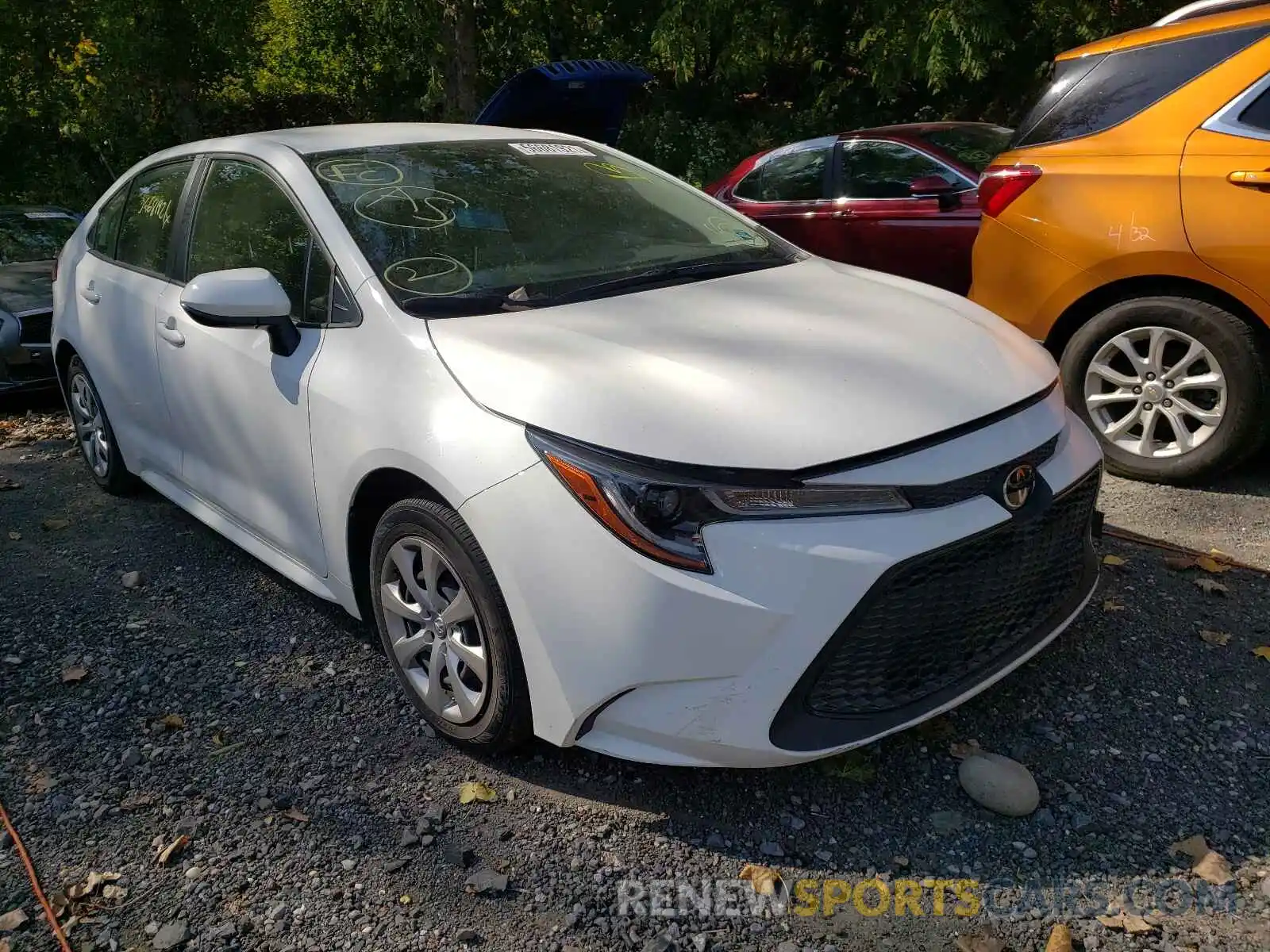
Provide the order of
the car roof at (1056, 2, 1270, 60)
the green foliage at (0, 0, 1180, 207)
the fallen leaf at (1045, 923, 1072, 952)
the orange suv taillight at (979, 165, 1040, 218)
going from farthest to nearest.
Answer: the green foliage at (0, 0, 1180, 207) → the orange suv taillight at (979, 165, 1040, 218) → the car roof at (1056, 2, 1270, 60) → the fallen leaf at (1045, 923, 1072, 952)

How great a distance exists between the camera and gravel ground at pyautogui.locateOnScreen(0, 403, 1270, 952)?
2.29 meters

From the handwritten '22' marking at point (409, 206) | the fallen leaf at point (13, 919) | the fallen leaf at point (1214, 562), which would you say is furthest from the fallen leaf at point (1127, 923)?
the handwritten '22' marking at point (409, 206)

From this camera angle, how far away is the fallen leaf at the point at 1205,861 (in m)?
2.29

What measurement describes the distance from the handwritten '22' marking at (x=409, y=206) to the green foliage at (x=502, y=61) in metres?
8.96

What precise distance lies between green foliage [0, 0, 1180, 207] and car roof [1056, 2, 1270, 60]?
6771 millimetres

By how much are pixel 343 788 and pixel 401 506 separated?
2.51 feet

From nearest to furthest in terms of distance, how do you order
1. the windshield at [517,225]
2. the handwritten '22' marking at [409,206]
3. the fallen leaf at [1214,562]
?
1. the windshield at [517,225]
2. the handwritten '22' marking at [409,206]
3. the fallen leaf at [1214,562]

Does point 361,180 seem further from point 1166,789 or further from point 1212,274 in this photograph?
point 1212,274

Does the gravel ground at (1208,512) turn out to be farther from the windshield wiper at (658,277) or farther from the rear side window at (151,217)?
the rear side window at (151,217)

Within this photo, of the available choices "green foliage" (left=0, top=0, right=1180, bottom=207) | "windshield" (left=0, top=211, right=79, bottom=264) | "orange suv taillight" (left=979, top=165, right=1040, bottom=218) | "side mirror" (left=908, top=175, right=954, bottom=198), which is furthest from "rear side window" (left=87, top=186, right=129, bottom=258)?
"green foliage" (left=0, top=0, right=1180, bottom=207)

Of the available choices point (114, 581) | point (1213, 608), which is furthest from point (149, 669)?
point (1213, 608)

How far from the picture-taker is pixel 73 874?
2508mm

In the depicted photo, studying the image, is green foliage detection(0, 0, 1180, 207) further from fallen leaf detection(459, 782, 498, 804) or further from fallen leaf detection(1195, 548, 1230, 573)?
fallen leaf detection(459, 782, 498, 804)

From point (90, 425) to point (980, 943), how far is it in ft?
14.9
